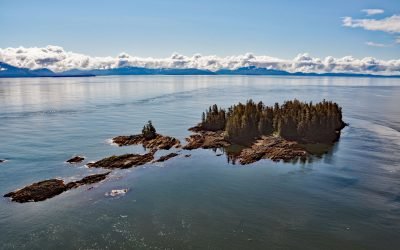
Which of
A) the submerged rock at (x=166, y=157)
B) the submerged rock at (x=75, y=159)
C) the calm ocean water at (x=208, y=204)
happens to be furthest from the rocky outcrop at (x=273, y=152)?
the submerged rock at (x=75, y=159)

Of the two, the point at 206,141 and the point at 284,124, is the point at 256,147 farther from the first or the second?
the point at 284,124

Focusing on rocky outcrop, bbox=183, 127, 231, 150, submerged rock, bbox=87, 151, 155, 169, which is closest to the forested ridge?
rocky outcrop, bbox=183, 127, 231, 150

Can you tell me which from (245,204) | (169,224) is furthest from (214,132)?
(169,224)

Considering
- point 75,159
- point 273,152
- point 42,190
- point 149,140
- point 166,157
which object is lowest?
point 42,190

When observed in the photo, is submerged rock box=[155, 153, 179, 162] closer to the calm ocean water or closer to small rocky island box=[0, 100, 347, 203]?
small rocky island box=[0, 100, 347, 203]

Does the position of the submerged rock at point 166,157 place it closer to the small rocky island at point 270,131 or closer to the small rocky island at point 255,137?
the small rocky island at point 255,137

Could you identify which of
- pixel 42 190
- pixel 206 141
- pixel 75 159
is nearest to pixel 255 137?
pixel 206 141
